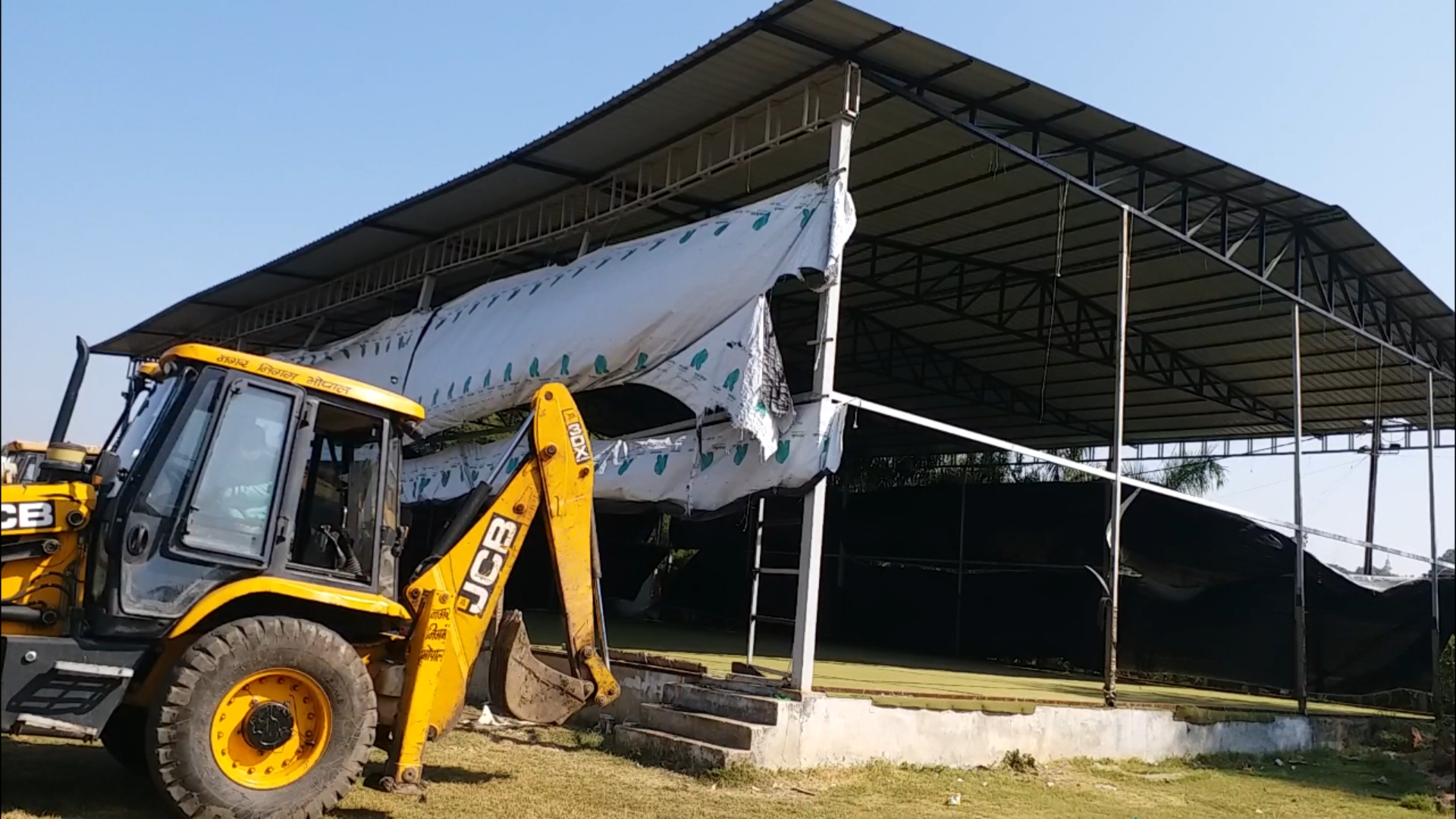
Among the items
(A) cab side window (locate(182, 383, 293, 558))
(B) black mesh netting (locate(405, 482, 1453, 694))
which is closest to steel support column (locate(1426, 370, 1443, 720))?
(B) black mesh netting (locate(405, 482, 1453, 694))

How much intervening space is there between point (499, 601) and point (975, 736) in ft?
15.1

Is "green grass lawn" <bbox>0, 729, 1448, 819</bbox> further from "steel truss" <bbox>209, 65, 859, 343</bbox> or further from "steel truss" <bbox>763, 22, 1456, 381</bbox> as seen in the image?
"steel truss" <bbox>763, 22, 1456, 381</bbox>

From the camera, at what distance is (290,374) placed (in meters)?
5.59

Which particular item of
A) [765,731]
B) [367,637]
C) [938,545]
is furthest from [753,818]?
[938,545]

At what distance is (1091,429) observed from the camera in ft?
77.5

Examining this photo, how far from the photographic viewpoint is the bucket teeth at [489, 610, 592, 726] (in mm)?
6320

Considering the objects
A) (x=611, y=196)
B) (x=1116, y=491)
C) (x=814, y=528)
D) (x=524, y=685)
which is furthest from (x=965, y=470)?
(x=524, y=685)

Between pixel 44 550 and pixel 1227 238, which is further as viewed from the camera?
pixel 1227 238

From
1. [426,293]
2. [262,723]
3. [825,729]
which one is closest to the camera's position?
[262,723]

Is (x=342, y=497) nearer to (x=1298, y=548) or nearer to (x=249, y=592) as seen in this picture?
(x=249, y=592)

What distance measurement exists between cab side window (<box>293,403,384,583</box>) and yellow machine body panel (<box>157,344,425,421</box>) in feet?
0.36

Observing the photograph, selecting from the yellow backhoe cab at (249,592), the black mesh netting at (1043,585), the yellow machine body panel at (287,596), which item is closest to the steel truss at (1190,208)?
the black mesh netting at (1043,585)

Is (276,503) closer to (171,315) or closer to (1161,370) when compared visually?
(171,315)

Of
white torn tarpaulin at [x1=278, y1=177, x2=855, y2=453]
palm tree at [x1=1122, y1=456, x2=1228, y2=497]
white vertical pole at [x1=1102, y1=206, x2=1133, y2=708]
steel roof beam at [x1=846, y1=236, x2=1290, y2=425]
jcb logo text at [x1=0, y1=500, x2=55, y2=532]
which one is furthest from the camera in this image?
palm tree at [x1=1122, y1=456, x2=1228, y2=497]
